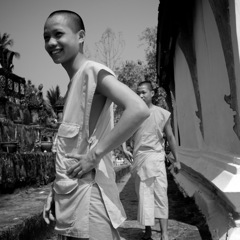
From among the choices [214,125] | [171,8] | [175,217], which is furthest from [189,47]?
[175,217]

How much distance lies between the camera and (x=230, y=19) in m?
3.18

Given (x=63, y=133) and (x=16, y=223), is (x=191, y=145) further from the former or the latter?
(x=63, y=133)

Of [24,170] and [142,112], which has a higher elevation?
[142,112]

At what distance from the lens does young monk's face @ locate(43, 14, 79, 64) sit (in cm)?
150

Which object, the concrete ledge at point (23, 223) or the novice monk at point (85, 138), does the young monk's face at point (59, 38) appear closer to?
the novice monk at point (85, 138)

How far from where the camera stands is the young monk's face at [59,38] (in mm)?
1497

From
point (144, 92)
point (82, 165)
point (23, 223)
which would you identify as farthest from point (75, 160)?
point (144, 92)

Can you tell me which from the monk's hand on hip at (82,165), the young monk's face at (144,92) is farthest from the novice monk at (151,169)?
the monk's hand on hip at (82,165)

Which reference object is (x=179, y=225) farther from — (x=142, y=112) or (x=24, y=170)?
(x=142, y=112)

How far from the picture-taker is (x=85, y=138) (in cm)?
143

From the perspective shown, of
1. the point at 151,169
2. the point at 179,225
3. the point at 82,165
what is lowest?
the point at 179,225

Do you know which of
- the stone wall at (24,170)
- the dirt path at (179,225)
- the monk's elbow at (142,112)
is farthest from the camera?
the stone wall at (24,170)

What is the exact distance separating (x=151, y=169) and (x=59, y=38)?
2679 mm

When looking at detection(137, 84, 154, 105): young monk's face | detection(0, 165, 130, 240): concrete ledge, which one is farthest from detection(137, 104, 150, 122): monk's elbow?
detection(137, 84, 154, 105): young monk's face
